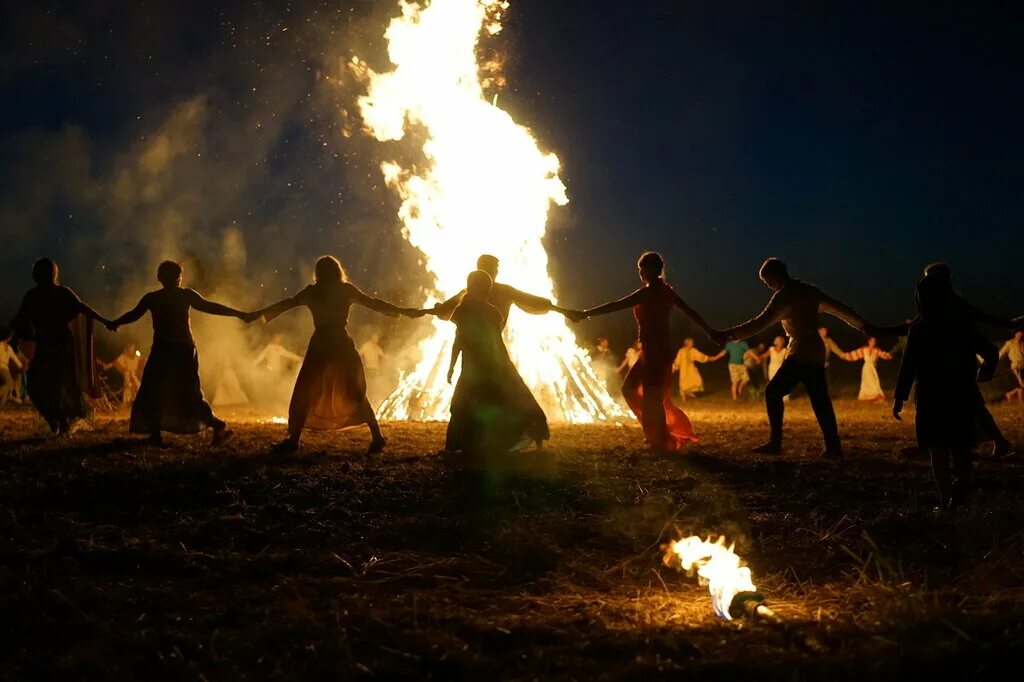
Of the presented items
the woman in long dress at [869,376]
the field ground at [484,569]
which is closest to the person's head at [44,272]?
the field ground at [484,569]

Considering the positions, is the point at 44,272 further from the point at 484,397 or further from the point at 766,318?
the point at 766,318

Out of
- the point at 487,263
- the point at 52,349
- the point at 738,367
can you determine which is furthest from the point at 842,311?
the point at 738,367

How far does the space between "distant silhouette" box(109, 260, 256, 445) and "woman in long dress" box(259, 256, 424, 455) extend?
1.09m

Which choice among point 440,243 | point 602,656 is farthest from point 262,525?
point 440,243

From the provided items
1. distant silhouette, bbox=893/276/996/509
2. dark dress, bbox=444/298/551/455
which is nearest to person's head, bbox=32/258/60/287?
dark dress, bbox=444/298/551/455

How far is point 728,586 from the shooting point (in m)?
3.84

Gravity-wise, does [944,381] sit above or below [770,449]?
above

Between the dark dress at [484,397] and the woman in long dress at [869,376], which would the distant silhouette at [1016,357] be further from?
the dark dress at [484,397]

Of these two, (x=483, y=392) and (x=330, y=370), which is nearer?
(x=483, y=392)

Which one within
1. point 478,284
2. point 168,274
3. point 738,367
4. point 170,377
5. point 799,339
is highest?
point 168,274

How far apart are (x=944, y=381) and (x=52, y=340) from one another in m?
9.28

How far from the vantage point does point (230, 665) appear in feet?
10.6

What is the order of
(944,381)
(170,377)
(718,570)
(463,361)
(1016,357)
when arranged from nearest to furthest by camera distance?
(718,570) → (944,381) → (463,361) → (170,377) → (1016,357)

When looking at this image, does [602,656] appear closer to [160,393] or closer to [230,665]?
[230,665]
